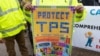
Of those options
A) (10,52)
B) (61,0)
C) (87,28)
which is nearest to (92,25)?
(87,28)

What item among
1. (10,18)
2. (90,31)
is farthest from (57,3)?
(90,31)

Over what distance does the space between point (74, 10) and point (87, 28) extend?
332 cm

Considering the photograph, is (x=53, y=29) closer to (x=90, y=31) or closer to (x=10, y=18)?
(x=10, y=18)

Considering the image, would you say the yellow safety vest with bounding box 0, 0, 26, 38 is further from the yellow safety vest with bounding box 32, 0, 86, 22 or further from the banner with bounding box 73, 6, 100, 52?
the banner with bounding box 73, 6, 100, 52

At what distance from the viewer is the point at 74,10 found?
436cm

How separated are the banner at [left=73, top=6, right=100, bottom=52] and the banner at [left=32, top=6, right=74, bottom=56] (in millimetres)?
Answer: 2965

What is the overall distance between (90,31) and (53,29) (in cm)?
316

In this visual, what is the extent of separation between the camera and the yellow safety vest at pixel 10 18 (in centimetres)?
553

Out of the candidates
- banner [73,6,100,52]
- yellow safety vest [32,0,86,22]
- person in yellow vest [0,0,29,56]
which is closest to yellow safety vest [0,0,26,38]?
person in yellow vest [0,0,29,56]

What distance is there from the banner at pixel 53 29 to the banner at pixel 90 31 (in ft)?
9.73

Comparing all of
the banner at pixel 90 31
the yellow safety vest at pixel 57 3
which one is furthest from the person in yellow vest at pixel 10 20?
the banner at pixel 90 31

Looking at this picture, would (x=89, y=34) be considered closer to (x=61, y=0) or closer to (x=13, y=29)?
(x=13, y=29)

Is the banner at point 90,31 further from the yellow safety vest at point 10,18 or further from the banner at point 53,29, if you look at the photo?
the banner at point 53,29

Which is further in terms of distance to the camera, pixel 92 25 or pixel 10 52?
pixel 92 25
